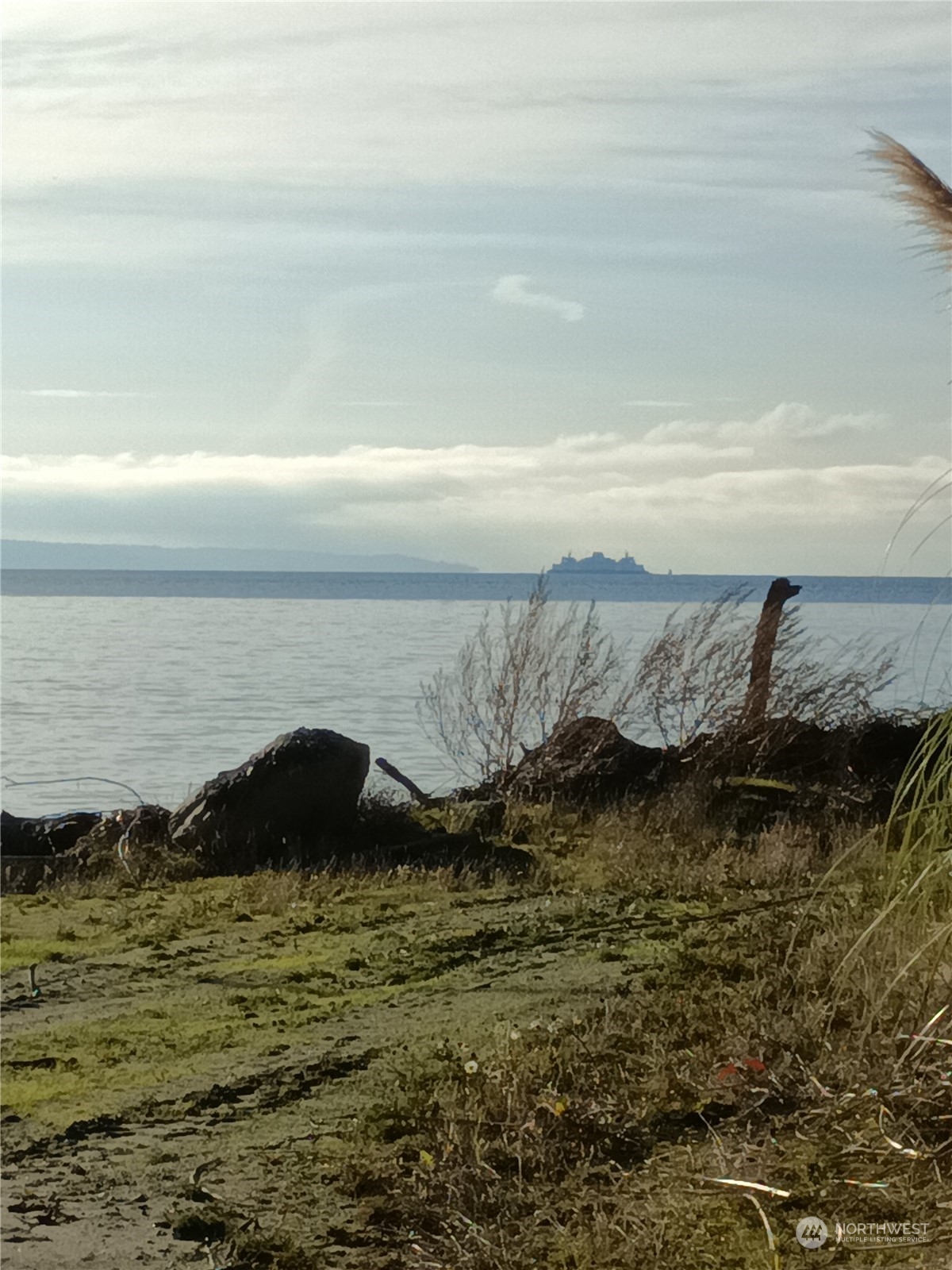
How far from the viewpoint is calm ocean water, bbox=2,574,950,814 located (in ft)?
57.3

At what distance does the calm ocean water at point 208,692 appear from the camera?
687 inches

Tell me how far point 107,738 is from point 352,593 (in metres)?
128

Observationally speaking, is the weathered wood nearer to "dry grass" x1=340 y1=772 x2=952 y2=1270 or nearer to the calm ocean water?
the calm ocean water

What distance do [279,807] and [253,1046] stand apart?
4849 mm

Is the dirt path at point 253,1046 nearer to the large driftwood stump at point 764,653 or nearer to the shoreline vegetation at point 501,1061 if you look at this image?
the shoreline vegetation at point 501,1061

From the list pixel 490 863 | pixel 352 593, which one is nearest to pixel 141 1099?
pixel 490 863

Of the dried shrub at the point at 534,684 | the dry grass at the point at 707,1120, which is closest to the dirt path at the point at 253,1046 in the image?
the dry grass at the point at 707,1120

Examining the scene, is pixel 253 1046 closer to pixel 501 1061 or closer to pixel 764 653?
pixel 501 1061

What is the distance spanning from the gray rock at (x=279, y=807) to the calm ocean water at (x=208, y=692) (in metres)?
1.30

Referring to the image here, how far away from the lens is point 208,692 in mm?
31016

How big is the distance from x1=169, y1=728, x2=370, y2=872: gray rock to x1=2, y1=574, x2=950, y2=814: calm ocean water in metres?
1.30

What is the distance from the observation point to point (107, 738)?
22203 millimetres

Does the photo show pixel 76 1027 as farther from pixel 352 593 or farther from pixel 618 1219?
pixel 352 593

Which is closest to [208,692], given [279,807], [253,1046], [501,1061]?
[279,807]
